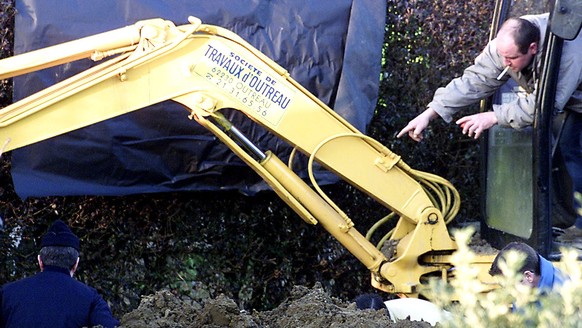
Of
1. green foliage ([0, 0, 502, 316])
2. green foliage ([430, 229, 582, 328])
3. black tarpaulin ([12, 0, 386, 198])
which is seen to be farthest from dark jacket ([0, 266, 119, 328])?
green foliage ([430, 229, 582, 328])

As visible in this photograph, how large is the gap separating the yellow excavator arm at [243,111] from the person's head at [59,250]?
0.73 m

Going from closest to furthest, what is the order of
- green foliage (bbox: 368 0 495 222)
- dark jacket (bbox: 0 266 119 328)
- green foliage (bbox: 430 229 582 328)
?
green foliage (bbox: 430 229 582 328) → dark jacket (bbox: 0 266 119 328) → green foliage (bbox: 368 0 495 222)

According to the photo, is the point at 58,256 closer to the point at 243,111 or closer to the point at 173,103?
the point at 243,111

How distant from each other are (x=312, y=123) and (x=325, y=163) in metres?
0.26

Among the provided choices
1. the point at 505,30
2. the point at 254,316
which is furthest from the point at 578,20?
the point at 254,316

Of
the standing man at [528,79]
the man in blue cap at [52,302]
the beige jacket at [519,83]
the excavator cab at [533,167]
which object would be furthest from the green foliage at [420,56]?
the man in blue cap at [52,302]

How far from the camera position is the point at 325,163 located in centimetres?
591

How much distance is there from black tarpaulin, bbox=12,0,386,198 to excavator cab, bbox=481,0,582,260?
0.99 meters

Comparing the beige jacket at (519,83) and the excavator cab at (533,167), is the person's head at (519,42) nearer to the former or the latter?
the beige jacket at (519,83)

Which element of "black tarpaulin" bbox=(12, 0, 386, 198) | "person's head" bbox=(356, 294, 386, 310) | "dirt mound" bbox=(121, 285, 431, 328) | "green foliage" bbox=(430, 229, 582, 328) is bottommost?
"person's head" bbox=(356, 294, 386, 310)

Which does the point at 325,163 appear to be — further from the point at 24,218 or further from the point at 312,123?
the point at 24,218

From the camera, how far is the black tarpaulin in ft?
21.0

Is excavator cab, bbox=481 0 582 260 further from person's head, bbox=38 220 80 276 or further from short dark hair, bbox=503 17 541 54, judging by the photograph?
person's head, bbox=38 220 80 276

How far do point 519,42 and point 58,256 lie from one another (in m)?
2.73
